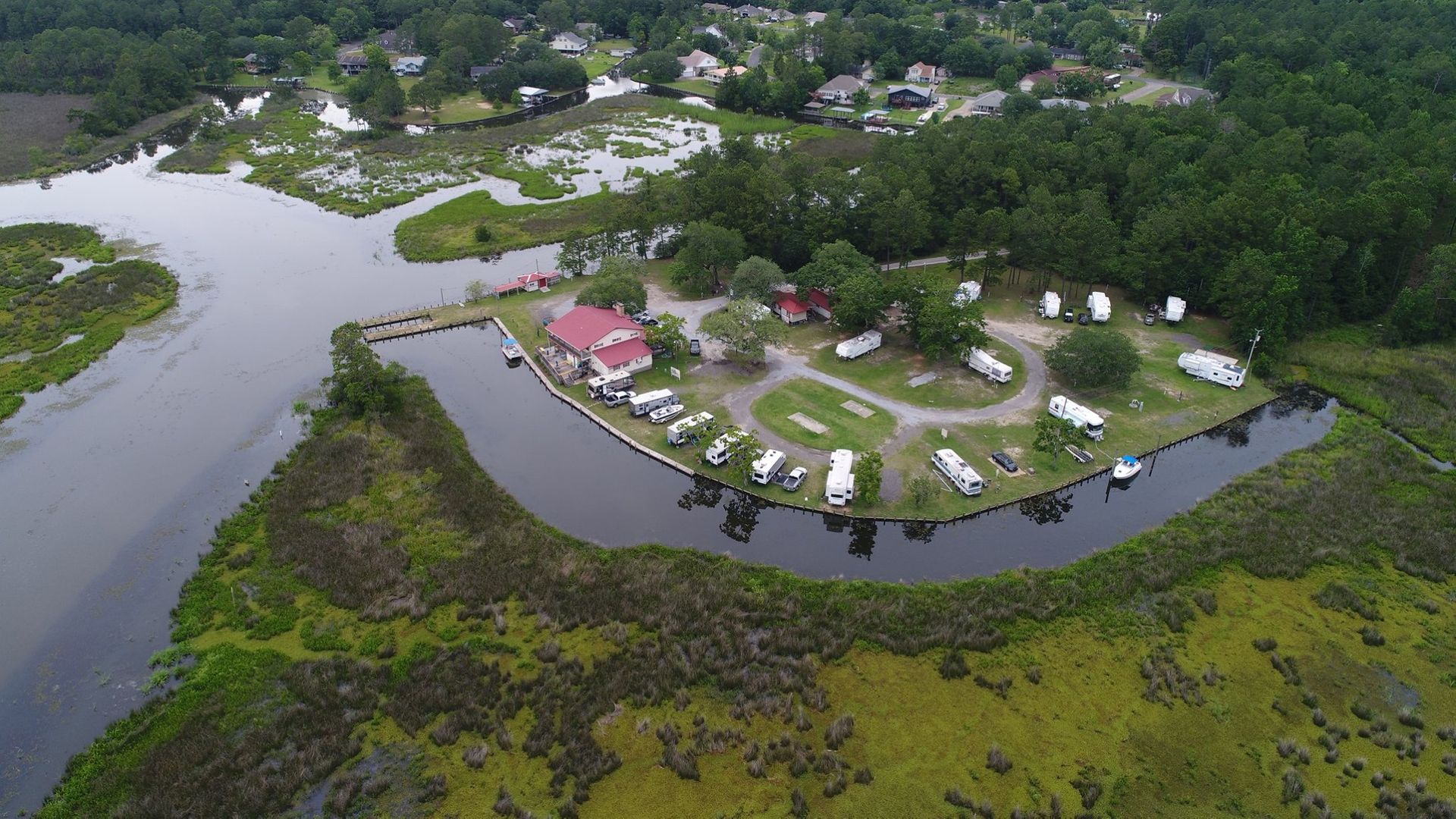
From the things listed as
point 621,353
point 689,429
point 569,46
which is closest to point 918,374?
point 689,429

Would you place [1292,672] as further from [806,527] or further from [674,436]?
[674,436]

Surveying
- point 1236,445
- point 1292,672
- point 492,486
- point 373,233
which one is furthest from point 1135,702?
point 373,233

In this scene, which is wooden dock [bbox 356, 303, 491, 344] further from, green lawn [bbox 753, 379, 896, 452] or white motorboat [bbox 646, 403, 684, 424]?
green lawn [bbox 753, 379, 896, 452]

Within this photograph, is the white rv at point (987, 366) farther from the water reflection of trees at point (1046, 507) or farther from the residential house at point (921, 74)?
the residential house at point (921, 74)

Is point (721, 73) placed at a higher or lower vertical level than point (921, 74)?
higher

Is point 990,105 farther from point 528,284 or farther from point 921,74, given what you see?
point 528,284

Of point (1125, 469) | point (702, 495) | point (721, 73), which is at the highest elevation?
point (721, 73)

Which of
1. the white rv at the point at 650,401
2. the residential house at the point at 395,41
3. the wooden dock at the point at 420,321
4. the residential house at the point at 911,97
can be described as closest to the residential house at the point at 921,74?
the residential house at the point at 911,97
